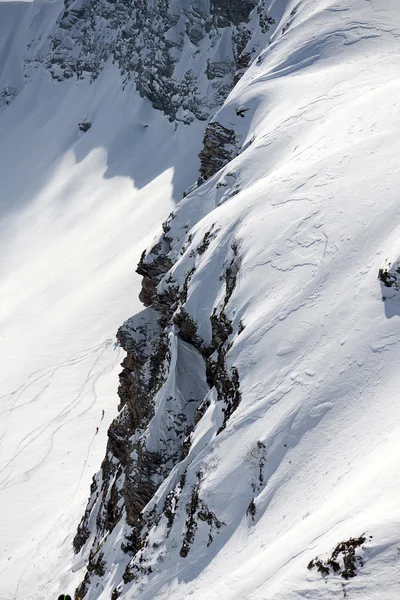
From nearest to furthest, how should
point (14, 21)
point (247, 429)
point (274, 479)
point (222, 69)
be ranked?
1. point (274, 479)
2. point (247, 429)
3. point (222, 69)
4. point (14, 21)

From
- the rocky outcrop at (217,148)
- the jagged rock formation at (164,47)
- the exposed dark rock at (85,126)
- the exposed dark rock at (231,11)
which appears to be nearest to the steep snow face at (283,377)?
the rocky outcrop at (217,148)

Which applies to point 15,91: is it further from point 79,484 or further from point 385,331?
point 385,331

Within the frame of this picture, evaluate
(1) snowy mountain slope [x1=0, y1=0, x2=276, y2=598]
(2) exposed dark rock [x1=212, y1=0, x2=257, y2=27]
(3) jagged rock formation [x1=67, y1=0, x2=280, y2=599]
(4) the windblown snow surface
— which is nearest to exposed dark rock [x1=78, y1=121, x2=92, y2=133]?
(1) snowy mountain slope [x1=0, y1=0, x2=276, y2=598]

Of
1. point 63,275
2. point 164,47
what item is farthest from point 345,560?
point 164,47

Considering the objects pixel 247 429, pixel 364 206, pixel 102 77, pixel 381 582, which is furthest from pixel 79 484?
pixel 102 77

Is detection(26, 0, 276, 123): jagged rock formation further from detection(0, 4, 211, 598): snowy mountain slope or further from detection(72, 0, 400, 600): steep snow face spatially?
detection(72, 0, 400, 600): steep snow face

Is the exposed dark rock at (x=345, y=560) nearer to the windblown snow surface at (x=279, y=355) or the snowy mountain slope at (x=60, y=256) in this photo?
the windblown snow surface at (x=279, y=355)

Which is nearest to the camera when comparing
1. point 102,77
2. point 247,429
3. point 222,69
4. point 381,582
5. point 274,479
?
point 381,582

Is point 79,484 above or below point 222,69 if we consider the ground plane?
below
